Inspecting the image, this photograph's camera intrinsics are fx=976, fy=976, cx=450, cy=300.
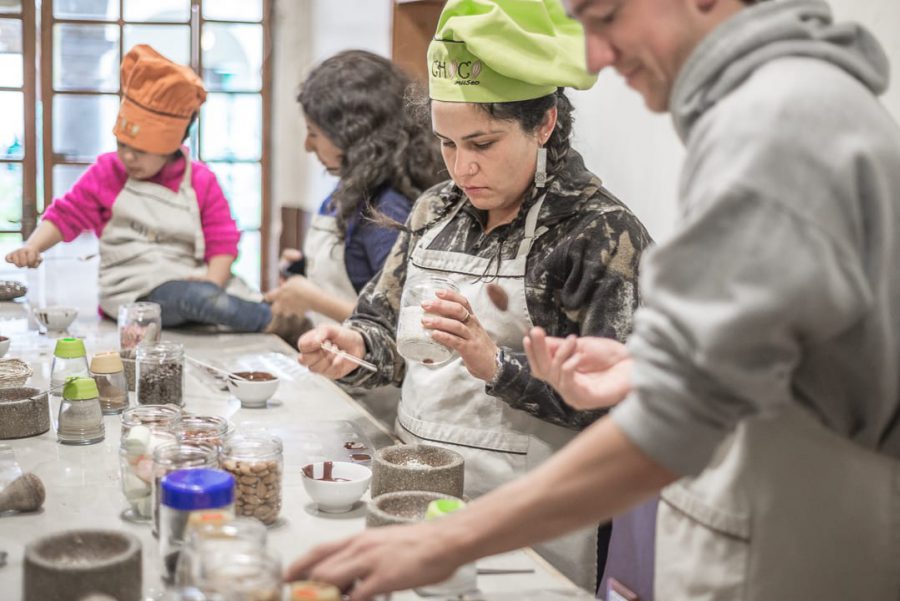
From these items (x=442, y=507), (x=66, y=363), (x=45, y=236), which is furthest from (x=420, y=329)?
(x=45, y=236)

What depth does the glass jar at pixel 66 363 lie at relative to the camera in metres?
2.10

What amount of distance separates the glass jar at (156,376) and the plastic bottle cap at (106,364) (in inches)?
1.8

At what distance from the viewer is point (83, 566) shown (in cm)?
115

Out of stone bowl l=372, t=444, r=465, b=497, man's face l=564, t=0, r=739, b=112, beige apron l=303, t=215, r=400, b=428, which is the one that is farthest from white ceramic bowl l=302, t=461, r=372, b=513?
beige apron l=303, t=215, r=400, b=428

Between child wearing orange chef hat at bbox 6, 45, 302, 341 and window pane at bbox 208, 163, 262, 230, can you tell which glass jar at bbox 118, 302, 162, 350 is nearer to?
child wearing orange chef hat at bbox 6, 45, 302, 341

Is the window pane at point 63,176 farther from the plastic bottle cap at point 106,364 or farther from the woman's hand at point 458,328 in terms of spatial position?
the woman's hand at point 458,328

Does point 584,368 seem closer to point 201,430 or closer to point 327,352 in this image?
point 201,430

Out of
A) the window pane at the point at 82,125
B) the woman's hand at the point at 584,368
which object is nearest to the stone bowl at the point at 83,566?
the woman's hand at the point at 584,368

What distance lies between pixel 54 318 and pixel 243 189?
3.00m

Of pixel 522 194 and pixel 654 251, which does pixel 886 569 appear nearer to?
pixel 654 251

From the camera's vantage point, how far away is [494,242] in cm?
203

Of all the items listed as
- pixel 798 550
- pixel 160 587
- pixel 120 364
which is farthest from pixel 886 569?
pixel 120 364

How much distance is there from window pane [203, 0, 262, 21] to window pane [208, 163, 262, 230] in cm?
83

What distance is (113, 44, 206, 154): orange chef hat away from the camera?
124 inches
